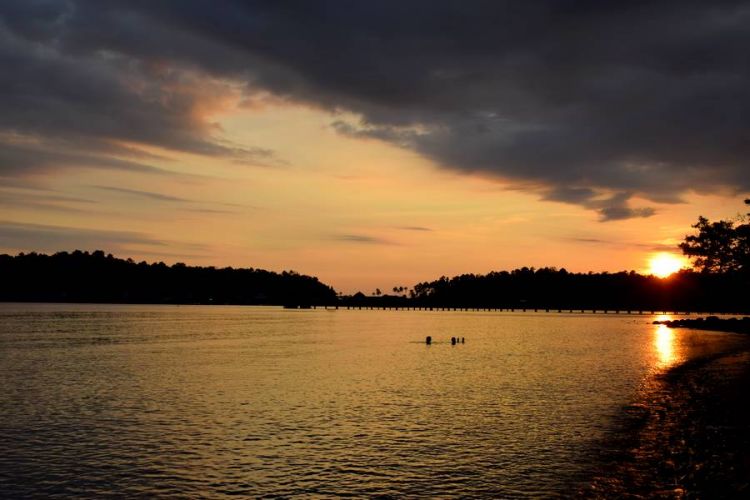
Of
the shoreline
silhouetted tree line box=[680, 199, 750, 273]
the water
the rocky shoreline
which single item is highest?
silhouetted tree line box=[680, 199, 750, 273]

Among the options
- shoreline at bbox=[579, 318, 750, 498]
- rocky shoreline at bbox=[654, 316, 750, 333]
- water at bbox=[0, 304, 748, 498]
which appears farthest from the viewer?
rocky shoreline at bbox=[654, 316, 750, 333]

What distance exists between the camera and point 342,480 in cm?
2209

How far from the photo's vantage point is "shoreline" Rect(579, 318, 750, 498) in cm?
2072

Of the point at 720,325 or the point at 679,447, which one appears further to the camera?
the point at 720,325

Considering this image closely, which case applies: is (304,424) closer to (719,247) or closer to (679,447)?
(679,447)

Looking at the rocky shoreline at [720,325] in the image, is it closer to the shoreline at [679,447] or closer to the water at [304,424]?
the water at [304,424]

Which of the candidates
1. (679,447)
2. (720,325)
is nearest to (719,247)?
(720,325)

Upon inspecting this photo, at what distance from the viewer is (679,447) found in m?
26.4

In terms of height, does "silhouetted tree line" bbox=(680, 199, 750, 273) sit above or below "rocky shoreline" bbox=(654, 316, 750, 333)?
above

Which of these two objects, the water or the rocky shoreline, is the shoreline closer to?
the water

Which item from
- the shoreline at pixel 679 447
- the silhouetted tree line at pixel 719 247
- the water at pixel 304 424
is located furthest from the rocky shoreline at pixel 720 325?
the shoreline at pixel 679 447

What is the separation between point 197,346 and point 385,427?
2407 inches

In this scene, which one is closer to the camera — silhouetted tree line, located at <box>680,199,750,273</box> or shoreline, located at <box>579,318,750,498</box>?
shoreline, located at <box>579,318,750,498</box>

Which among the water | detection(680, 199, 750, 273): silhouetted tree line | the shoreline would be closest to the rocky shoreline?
detection(680, 199, 750, 273): silhouetted tree line
